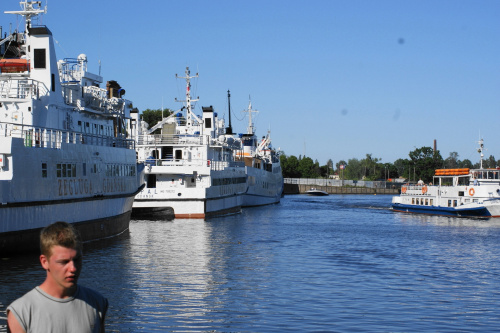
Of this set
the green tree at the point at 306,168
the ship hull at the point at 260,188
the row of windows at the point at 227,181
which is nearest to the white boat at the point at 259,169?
the ship hull at the point at 260,188

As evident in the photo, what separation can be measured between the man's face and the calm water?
9.22 metres

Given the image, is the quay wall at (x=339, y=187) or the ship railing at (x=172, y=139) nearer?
the ship railing at (x=172, y=139)

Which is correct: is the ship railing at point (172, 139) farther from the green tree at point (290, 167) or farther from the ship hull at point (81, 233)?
the green tree at point (290, 167)

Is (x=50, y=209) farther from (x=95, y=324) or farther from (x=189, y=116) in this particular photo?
(x=189, y=116)

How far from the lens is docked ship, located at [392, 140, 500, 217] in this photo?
189 feet

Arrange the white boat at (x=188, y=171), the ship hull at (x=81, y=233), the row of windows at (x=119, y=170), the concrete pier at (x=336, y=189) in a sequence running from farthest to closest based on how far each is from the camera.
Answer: the concrete pier at (x=336, y=189) → the white boat at (x=188, y=171) → the row of windows at (x=119, y=170) → the ship hull at (x=81, y=233)

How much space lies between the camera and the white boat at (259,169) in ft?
241

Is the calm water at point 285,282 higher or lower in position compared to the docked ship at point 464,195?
lower

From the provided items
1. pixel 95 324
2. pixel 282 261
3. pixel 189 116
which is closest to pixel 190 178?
pixel 189 116

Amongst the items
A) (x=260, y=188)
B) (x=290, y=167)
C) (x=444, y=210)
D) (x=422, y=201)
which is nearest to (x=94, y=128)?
(x=444, y=210)

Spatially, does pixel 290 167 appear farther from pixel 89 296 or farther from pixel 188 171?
pixel 89 296

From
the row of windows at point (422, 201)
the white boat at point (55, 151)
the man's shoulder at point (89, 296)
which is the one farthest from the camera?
the row of windows at point (422, 201)

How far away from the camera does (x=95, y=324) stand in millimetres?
5797

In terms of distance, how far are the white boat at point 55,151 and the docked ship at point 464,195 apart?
31939 mm
